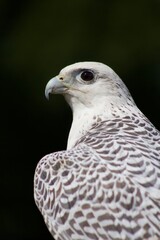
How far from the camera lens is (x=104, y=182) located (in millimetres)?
6695

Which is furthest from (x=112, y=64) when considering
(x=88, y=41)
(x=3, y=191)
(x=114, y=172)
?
(x=114, y=172)

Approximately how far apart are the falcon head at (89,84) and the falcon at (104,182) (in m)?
0.12

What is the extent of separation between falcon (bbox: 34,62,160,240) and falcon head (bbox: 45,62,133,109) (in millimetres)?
119

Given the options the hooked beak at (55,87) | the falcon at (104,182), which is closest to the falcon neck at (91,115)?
the falcon at (104,182)

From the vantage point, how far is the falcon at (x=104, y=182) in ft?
21.6

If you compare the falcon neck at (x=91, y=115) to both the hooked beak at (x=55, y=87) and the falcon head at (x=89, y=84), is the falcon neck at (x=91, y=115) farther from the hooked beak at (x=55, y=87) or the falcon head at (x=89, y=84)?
the hooked beak at (x=55, y=87)

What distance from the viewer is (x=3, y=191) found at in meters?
12.1

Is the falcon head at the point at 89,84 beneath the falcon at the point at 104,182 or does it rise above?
above

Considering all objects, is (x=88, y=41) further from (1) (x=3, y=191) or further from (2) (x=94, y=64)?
(2) (x=94, y=64)

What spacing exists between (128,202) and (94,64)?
1374 mm

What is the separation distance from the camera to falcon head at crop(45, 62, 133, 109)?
7.66m

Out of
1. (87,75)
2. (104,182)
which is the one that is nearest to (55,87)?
(87,75)

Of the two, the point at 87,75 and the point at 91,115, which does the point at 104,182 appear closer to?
the point at 91,115

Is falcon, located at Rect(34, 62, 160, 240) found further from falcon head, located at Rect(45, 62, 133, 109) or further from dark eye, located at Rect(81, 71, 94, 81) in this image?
dark eye, located at Rect(81, 71, 94, 81)
